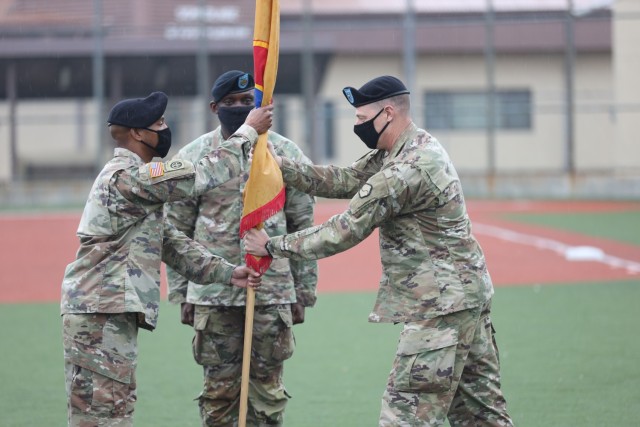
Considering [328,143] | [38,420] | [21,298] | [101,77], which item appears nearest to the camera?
[38,420]

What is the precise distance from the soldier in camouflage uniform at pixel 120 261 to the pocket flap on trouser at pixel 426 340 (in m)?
1.27

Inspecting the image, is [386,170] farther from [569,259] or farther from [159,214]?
[569,259]

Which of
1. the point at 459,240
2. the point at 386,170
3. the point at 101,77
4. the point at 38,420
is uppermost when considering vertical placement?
the point at 101,77

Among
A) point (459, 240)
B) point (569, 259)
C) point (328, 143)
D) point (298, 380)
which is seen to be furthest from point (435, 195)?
point (328, 143)

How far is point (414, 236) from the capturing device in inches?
202

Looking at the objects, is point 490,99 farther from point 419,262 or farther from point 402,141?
point 419,262

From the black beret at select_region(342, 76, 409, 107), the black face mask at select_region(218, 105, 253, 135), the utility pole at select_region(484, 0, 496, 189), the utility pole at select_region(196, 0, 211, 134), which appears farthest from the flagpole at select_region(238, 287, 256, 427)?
the utility pole at select_region(484, 0, 496, 189)

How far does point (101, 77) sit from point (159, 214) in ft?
70.4

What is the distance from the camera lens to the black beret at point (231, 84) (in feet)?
19.5

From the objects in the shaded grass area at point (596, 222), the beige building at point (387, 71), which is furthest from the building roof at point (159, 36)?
the shaded grass area at point (596, 222)

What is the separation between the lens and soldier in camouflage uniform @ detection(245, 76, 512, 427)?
501cm

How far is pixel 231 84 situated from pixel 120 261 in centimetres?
137

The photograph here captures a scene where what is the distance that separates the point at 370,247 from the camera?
58.2 ft

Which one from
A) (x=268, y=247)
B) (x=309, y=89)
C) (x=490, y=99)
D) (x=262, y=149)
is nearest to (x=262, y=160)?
(x=262, y=149)
